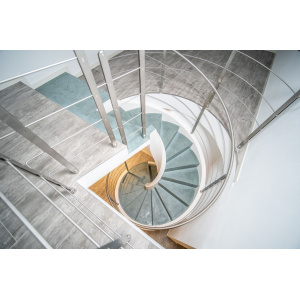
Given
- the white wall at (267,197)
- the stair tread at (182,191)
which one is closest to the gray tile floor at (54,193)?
the white wall at (267,197)

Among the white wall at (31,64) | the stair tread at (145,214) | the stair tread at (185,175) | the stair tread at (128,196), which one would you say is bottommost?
the stair tread at (128,196)

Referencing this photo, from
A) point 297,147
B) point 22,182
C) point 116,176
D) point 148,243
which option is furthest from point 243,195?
point 116,176

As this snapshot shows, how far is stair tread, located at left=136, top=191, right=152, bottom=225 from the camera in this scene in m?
3.70

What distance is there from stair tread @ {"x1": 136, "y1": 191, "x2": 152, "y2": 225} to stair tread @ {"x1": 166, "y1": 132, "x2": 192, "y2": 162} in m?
1.27

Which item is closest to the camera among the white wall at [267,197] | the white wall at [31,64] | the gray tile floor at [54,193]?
the white wall at [267,197]

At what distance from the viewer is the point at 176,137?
3531 millimetres

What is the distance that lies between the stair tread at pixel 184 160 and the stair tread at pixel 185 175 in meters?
0.15

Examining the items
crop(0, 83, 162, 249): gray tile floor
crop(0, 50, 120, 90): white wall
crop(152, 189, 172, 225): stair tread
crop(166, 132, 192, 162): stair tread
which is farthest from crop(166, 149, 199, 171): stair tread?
crop(0, 50, 120, 90): white wall

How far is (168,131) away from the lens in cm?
344

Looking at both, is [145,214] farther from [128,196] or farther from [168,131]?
[168,131]

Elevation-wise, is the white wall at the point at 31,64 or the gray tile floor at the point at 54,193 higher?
the white wall at the point at 31,64

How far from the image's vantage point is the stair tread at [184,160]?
350 centimetres

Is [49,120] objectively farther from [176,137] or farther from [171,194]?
[171,194]

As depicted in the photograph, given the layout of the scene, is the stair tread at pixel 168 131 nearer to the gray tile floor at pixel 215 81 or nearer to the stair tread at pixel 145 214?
the gray tile floor at pixel 215 81
